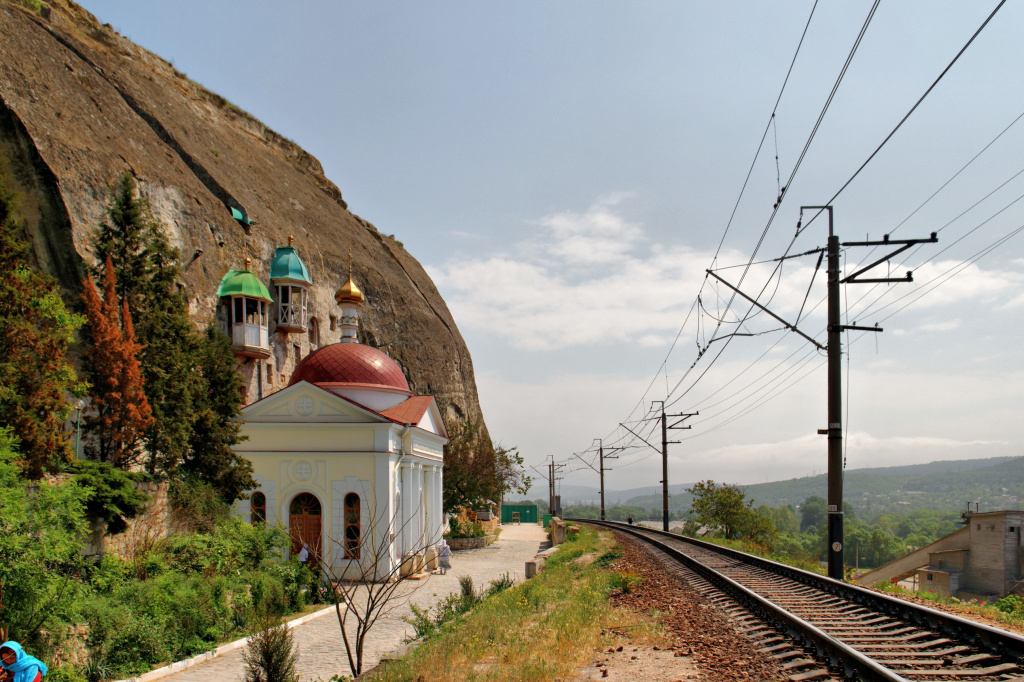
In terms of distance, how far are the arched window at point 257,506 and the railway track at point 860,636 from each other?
1634cm

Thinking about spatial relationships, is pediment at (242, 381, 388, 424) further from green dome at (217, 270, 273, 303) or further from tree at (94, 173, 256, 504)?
green dome at (217, 270, 273, 303)

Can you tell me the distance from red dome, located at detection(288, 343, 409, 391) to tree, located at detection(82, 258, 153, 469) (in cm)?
961

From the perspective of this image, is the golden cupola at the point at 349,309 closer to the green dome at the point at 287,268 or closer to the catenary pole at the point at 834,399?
the green dome at the point at 287,268

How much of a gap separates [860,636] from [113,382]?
56.6 ft

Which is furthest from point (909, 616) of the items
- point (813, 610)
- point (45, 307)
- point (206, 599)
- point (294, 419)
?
point (294, 419)

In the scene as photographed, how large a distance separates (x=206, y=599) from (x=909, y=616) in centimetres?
1334

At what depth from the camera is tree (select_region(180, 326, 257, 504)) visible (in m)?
21.8

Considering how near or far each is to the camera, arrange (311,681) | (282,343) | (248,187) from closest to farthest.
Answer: (311,681), (282,343), (248,187)

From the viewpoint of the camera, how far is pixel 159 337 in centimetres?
2069

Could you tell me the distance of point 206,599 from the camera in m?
15.4

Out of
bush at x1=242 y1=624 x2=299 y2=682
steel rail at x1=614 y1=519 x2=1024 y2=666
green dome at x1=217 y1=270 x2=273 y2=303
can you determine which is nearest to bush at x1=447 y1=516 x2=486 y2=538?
green dome at x1=217 y1=270 x2=273 y2=303

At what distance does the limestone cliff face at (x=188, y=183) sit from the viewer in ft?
91.4

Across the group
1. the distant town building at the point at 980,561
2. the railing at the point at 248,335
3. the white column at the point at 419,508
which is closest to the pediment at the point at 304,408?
the white column at the point at 419,508

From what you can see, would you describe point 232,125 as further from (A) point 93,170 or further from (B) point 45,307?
(B) point 45,307
